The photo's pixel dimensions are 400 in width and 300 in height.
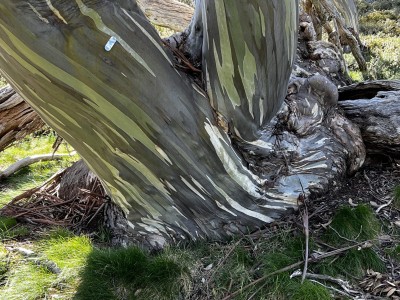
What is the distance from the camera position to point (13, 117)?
4074mm

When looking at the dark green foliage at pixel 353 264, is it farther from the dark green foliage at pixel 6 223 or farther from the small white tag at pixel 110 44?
the dark green foliage at pixel 6 223

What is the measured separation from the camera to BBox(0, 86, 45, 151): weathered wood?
399 centimetres

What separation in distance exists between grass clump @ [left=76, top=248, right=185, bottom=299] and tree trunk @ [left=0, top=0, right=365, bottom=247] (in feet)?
0.77

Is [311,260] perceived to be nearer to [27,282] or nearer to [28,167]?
[27,282]

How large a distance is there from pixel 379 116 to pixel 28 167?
4113mm

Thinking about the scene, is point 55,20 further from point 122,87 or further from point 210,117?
point 210,117

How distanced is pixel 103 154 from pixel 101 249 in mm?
713

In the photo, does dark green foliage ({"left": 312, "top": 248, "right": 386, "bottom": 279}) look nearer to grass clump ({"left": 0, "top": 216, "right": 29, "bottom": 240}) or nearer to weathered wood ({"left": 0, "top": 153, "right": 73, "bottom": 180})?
grass clump ({"left": 0, "top": 216, "right": 29, "bottom": 240})

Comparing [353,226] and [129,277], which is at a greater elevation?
[129,277]

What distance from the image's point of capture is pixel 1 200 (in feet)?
11.5

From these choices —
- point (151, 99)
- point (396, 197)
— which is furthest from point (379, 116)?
point (151, 99)

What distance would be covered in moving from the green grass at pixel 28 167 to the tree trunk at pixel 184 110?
183 centimetres

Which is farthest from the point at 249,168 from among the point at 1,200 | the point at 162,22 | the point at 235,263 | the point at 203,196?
the point at 162,22

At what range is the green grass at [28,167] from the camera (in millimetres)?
4039
